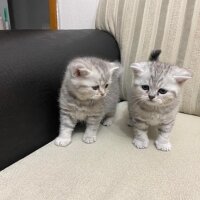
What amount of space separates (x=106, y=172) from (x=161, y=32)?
64 centimetres

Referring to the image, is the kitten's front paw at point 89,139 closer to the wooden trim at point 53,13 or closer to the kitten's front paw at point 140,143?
the kitten's front paw at point 140,143

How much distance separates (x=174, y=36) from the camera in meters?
1.06

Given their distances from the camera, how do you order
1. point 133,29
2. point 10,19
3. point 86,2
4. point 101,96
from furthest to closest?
point 10,19
point 86,2
point 133,29
point 101,96

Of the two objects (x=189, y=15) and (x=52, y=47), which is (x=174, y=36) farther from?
(x=52, y=47)

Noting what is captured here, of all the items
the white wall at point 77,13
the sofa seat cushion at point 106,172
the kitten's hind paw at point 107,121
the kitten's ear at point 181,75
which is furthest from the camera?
the white wall at point 77,13

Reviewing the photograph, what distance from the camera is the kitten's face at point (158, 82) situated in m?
0.82

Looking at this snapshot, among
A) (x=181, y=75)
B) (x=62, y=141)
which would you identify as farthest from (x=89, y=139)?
(x=181, y=75)

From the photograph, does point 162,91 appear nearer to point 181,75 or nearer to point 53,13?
point 181,75

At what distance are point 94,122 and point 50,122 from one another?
0.16 m

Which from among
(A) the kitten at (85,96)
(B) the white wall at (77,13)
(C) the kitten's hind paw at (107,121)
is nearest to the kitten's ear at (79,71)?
(A) the kitten at (85,96)

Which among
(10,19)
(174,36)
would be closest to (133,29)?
(174,36)

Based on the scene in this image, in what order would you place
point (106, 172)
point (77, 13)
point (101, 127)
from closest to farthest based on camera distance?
point (106, 172) → point (101, 127) → point (77, 13)

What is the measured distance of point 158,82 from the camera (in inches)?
32.2

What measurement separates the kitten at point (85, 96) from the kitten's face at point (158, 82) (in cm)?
12
